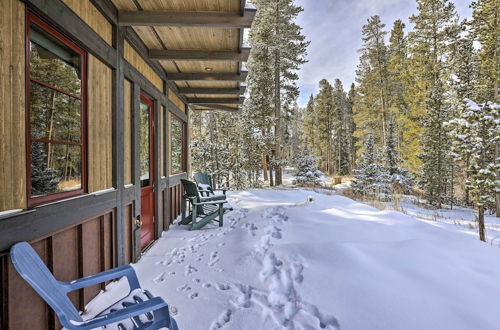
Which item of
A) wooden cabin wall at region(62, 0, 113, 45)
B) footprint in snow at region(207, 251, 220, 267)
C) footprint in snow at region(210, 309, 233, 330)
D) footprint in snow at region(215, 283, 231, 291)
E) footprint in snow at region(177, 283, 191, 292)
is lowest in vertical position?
footprint in snow at region(177, 283, 191, 292)

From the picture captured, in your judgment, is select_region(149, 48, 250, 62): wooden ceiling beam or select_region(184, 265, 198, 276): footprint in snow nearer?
select_region(184, 265, 198, 276): footprint in snow

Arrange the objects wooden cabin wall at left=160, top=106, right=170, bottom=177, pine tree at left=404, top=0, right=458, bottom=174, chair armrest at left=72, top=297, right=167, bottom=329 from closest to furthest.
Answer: chair armrest at left=72, top=297, right=167, bottom=329 → wooden cabin wall at left=160, top=106, right=170, bottom=177 → pine tree at left=404, top=0, right=458, bottom=174

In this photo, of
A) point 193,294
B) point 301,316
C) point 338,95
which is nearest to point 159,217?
point 193,294

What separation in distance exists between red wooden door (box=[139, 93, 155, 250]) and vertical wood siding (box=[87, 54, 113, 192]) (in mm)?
1156

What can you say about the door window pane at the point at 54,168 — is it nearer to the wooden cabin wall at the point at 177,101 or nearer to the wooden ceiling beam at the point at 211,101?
the wooden cabin wall at the point at 177,101

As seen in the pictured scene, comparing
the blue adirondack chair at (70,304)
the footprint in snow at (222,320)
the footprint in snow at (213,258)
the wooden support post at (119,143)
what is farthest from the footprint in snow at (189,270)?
the blue adirondack chair at (70,304)

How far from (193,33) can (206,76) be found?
1.52 m

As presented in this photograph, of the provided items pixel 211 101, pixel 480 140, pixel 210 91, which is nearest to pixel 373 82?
pixel 480 140

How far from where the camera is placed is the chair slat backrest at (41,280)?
4.14 feet

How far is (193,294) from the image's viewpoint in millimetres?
2467

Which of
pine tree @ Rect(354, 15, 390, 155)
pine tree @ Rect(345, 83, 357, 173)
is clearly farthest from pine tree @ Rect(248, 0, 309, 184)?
pine tree @ Rect(345, 83, 357, 173)

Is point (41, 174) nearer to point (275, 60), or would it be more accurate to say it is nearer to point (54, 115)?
point (54, 115)

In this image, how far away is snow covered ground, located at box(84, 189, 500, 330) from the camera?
6.47 feet

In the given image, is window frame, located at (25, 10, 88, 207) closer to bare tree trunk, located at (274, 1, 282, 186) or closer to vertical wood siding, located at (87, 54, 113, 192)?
vertical wood siding, located at (87, 54, 113, 192)
